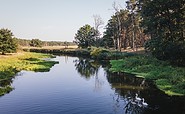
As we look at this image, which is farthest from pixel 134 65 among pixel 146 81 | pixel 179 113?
pixel 179 113

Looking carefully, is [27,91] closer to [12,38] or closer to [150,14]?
[150,14]

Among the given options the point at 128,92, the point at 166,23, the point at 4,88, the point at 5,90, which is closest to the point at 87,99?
the point at 128,92

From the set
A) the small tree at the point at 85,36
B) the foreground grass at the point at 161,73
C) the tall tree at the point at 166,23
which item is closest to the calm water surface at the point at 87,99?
the foreground grass at the point at 161,73

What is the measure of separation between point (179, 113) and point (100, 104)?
317 inches

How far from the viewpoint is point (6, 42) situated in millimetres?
82188

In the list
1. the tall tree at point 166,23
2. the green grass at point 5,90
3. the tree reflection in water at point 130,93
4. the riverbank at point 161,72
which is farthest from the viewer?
the tall tree at point 166,23

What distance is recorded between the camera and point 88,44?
142 m

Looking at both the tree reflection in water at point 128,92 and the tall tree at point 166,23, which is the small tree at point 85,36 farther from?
the tree reflection in water at point 128,92

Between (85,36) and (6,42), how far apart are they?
68053mm

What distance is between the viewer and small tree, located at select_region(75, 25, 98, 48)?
142 metres

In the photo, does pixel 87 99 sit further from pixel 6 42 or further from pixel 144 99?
pixel 6 42

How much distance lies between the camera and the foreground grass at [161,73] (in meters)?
34.5

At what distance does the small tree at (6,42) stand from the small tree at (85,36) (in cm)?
5743

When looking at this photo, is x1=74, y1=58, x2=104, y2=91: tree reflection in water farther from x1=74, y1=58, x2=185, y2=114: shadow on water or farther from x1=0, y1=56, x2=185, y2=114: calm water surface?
x1=74, y1=58, x2=185, y2=114: shadow on water
